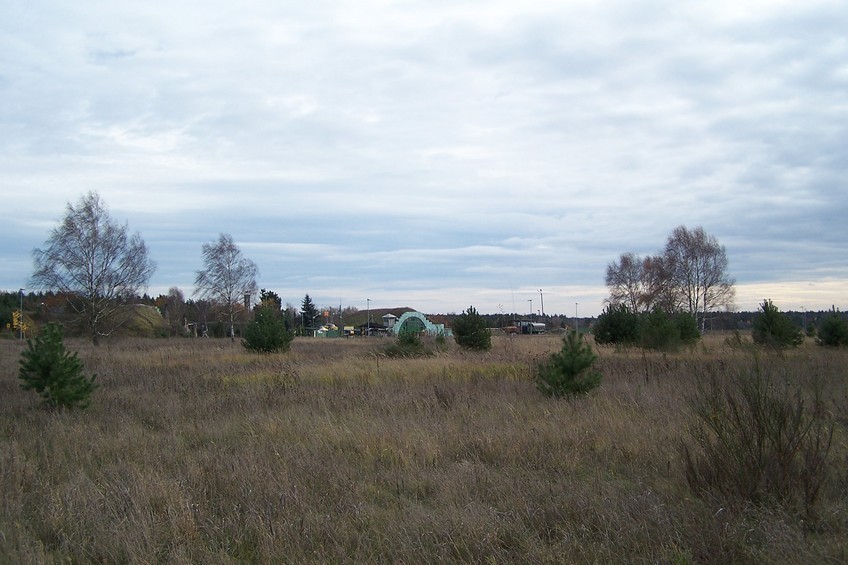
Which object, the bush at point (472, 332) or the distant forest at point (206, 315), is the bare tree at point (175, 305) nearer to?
the distant forest at point (206, 315)

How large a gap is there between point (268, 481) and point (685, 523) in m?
3.73

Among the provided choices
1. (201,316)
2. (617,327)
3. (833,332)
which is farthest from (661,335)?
(201,316)

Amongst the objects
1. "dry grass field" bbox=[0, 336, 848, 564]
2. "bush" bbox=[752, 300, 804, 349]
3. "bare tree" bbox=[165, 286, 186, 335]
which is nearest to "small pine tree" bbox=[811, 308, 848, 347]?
"bush" bbox=[752, 300, 804, 349]

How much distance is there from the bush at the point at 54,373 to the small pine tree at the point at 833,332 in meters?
25.4

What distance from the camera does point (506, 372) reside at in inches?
640

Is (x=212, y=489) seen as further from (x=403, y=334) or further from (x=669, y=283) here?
(x=669, y=283)

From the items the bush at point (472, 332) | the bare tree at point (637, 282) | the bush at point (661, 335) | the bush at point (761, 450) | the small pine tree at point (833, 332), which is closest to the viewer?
the bush at point (761, 450)

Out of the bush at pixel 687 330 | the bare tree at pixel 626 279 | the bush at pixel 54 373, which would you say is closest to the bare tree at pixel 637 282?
the bare tree at pixel 626 279

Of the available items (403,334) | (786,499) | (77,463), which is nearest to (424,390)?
(77,463)

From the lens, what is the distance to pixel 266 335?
26.0 metres

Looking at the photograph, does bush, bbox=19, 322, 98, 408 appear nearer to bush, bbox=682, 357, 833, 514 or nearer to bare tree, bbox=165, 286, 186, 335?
bush, bbox=682, 357, 833, 514

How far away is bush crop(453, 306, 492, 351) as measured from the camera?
25672 mm

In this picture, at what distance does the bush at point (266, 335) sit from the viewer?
2603 cm

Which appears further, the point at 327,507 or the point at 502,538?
the point at 327,507
